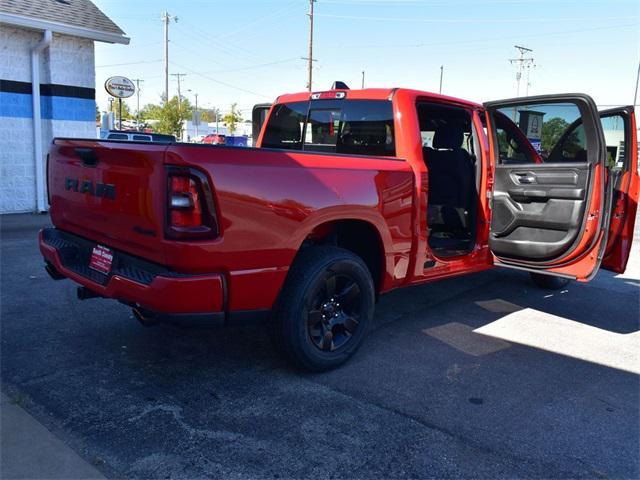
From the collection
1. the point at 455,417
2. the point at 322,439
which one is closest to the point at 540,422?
the point at 455,417

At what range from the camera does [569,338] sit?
4633mm

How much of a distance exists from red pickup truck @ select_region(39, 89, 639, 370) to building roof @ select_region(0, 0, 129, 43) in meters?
6.78

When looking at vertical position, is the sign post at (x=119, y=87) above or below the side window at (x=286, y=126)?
above

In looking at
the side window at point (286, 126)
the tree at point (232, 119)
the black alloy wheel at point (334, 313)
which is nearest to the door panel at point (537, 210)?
the black alloy wheel at point (334, 313)

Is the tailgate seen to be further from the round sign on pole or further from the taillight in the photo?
the round sign on pole

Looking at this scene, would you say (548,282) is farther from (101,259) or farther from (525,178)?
(101,259)

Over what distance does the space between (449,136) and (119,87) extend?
45.2 ft

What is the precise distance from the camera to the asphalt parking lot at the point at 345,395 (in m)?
2.72

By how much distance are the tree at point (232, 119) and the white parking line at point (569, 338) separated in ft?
266

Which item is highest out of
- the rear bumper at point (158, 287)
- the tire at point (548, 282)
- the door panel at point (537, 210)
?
the door panel at point (537, 210)

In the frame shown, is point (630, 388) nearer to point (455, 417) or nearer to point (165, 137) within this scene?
point (455, 417)

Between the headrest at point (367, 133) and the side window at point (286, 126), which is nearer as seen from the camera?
the headrest at point (367, 133)

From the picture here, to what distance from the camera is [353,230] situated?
4.11 metres

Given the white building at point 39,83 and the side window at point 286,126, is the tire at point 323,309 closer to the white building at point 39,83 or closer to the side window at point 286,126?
the side window at point 286,126
